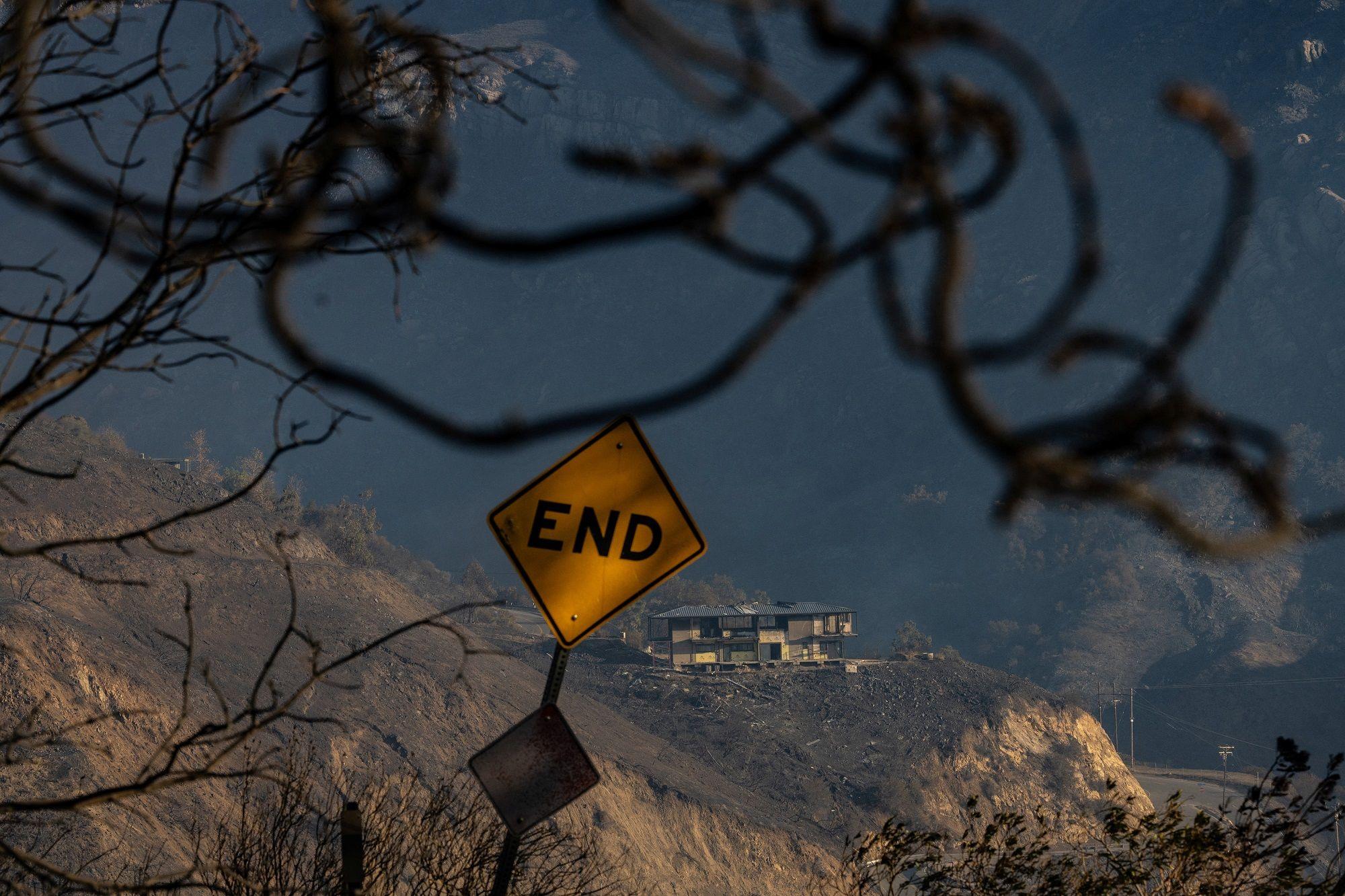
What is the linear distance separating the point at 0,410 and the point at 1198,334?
241cm

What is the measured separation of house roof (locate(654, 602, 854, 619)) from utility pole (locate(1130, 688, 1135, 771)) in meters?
27.9

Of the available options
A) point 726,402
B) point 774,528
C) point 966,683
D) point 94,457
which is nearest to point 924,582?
point 774,528

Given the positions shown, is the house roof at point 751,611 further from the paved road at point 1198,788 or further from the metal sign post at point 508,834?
the metal sign post at point 508,834

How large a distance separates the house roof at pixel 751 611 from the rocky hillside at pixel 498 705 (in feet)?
14.5

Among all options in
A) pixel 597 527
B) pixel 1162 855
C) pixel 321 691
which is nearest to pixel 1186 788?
pixel 321 691

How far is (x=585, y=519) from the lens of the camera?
383cm

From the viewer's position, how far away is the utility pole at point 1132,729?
292 feet

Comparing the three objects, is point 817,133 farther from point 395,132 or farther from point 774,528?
point 774,528

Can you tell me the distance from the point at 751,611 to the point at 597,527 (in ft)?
230

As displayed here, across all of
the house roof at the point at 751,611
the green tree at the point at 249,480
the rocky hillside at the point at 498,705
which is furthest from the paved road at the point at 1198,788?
the green tree at the point at 249,480

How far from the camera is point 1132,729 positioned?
91938 millimetres

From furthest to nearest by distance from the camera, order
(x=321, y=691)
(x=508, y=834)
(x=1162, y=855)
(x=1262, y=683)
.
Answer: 1. (x=1262, y=683)
2. (x=321, y=691)
3. (x=1162, y=855)
4. (x=508, y=834)

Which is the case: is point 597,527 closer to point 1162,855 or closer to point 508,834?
point 508,834

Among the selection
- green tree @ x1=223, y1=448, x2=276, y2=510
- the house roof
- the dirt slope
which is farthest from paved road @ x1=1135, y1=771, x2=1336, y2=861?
green tree @ x1=223, y1=448, x2=276, y2=510
